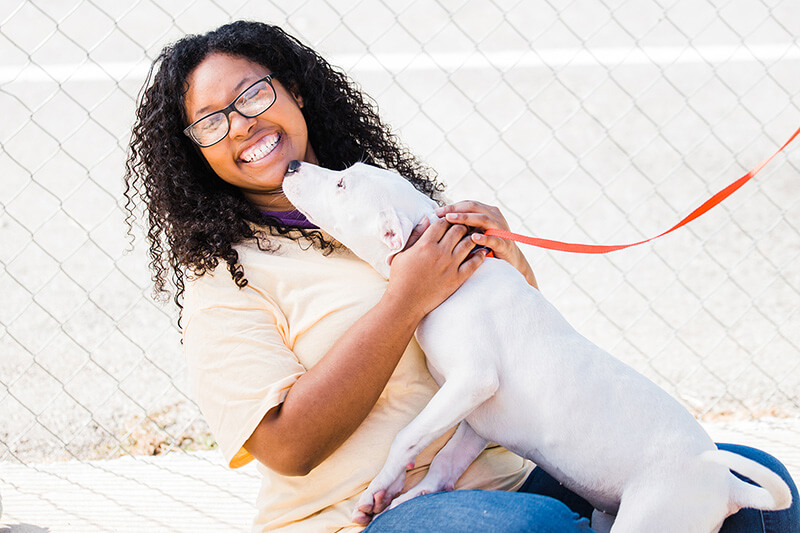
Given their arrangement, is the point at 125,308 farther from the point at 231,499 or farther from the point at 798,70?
the point at 798,70

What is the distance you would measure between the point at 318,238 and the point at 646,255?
7.51ft

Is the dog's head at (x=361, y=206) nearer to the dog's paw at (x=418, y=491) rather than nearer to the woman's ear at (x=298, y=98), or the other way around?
the woman's ear at (x=298, y=98)

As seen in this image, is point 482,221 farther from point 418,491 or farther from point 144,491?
point 144,491

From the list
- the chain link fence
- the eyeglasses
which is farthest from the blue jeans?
the chain link fence

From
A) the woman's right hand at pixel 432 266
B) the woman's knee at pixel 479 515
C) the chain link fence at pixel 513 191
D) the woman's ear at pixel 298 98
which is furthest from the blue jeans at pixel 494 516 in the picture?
the chain link fence at pixel 513 191

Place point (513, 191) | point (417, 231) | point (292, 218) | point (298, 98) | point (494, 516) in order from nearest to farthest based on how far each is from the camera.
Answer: point (494, 516) → point (417, 231) → point (292, 218) → point (298, 98) → point (513, 191)

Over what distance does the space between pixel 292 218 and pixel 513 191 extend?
8.14 ft

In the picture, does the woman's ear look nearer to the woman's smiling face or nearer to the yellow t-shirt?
the woman's smiling face

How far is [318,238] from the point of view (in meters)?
1.80

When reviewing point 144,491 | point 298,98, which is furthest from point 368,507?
point 144,491

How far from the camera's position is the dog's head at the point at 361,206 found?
1697 millimetres

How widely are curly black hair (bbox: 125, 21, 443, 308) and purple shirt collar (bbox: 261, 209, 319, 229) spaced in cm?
2

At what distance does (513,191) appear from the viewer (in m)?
4.19

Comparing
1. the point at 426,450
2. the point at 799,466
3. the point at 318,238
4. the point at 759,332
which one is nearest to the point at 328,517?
the point at 426,450
